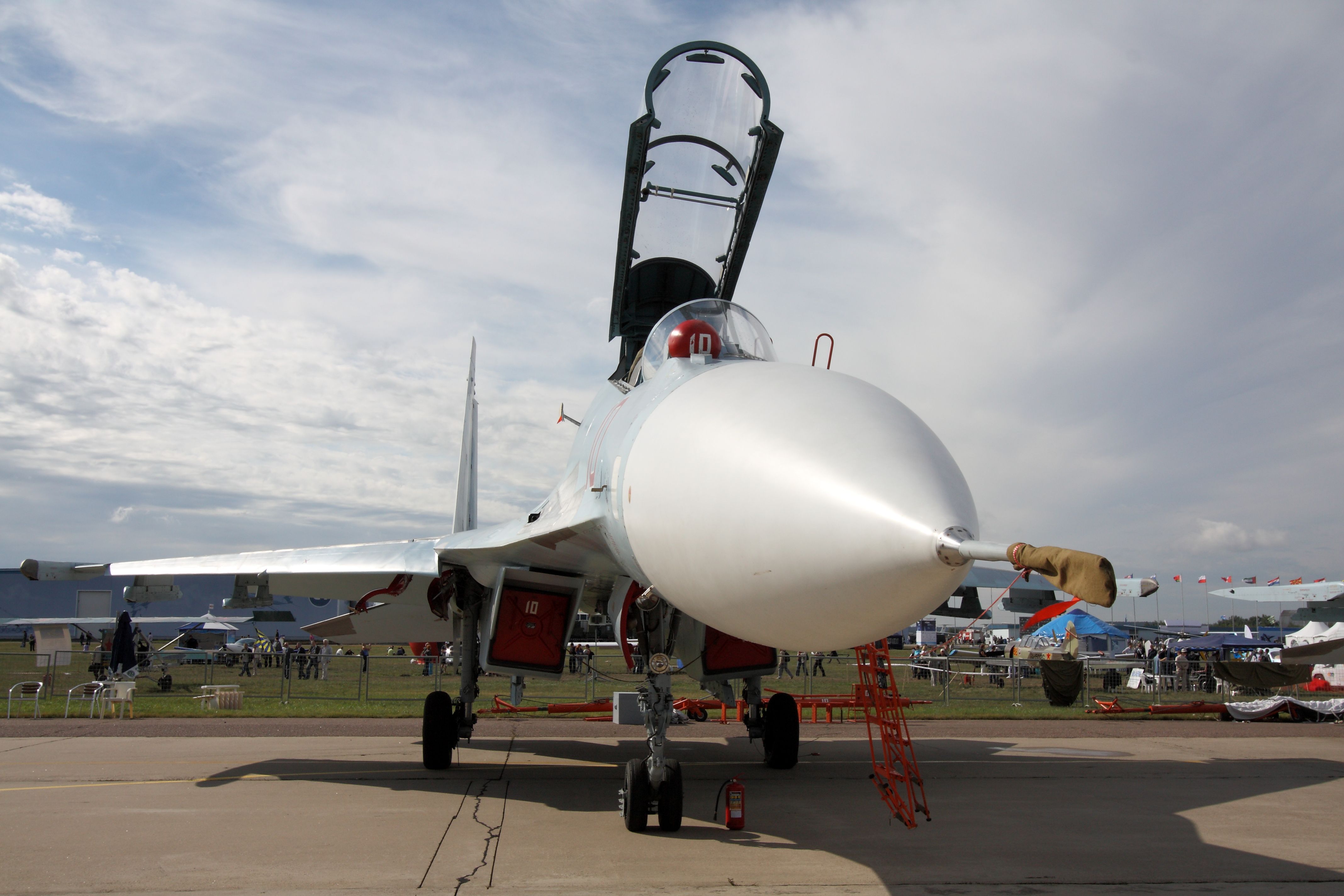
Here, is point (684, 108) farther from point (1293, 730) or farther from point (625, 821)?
point (1293, 730)

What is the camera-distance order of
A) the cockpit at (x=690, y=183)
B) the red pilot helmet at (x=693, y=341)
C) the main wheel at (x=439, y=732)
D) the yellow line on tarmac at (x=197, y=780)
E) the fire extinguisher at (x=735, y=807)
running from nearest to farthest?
1. the red pilot helmet at (x=693, y=341)
2. the fire extinguisher at (x=735, y=807)
3. the yellow line on tarmac at (x=197, y=780)
4. the cockpit at (x=690, y=183)
5. the main wheel at (x=439, y=732)

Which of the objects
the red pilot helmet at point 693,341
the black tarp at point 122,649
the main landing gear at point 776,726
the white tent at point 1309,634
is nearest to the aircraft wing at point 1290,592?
the white tent at point 1309,634

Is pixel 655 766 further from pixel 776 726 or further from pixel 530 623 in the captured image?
pixel 776 726

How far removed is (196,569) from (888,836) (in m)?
6.79

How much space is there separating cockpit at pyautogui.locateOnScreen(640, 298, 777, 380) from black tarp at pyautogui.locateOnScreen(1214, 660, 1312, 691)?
52.3ft

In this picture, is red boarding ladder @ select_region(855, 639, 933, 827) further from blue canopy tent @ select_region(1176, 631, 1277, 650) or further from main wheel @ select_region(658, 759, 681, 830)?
blue canopy tent @ select_region(1176, 631, 1277, 650)

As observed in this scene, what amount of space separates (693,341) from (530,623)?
9.96 feet

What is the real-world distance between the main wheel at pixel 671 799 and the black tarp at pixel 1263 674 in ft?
51.0

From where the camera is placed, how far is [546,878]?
4918mm

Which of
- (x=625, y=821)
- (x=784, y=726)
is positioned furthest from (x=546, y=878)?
(x=784, y=726)

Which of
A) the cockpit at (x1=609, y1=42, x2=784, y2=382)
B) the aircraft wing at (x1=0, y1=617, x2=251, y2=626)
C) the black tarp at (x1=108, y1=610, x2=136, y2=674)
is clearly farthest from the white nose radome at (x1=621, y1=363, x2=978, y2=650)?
the black tarp at (x1=108, y1=610, x2=136, y2=674)

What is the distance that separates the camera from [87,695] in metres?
17.2

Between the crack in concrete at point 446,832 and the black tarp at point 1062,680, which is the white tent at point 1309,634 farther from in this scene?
the crack in concrete at point 446,832

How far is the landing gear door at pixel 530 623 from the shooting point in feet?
23.2
